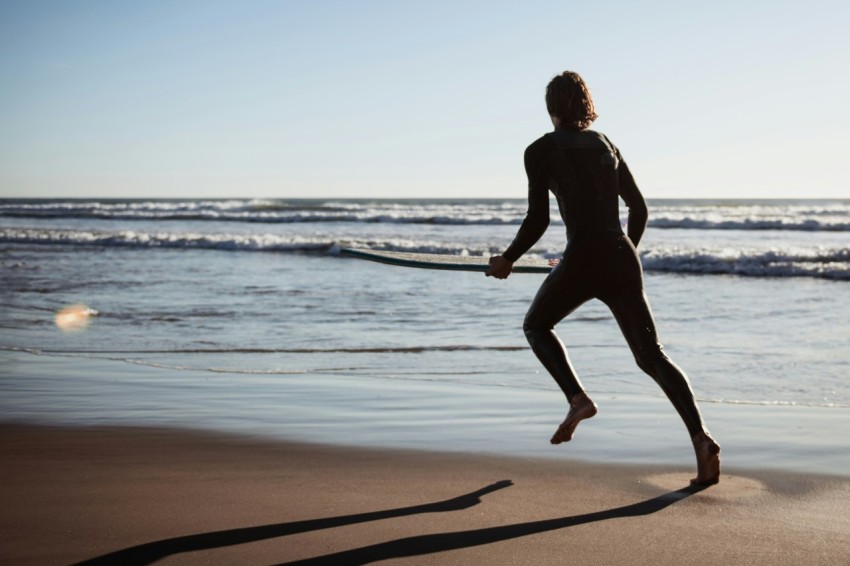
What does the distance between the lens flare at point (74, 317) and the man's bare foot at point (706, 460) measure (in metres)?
7.21

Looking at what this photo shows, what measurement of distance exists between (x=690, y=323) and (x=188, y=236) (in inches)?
871

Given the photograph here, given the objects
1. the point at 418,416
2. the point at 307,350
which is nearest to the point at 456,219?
the point at 307,350

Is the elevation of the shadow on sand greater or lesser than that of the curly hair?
lesser

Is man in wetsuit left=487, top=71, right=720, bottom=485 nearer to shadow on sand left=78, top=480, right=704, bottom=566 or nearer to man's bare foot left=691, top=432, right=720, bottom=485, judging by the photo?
man's bare foot left=691, top=432, right=720, bottom=485

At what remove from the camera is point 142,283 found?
13.9 meters

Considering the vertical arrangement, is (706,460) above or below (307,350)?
above

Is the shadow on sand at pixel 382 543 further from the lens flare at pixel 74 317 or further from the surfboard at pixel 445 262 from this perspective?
the lens flare at pixel 74 317

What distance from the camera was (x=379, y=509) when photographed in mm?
3451

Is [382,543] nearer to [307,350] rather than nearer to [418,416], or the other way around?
[418,416]

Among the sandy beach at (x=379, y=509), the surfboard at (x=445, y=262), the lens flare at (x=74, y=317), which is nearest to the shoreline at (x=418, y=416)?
the sandy beach at (x=379, y=509)

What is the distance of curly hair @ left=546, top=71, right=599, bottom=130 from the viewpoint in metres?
3.80

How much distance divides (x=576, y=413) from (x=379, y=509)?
0.97 metres

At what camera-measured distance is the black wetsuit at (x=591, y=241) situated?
12.3ft

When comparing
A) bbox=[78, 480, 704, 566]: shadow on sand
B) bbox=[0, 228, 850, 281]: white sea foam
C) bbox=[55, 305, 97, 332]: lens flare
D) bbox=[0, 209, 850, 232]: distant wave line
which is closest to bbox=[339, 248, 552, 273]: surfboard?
bbox=[78, 480, 704, 566]: shadow on sand
